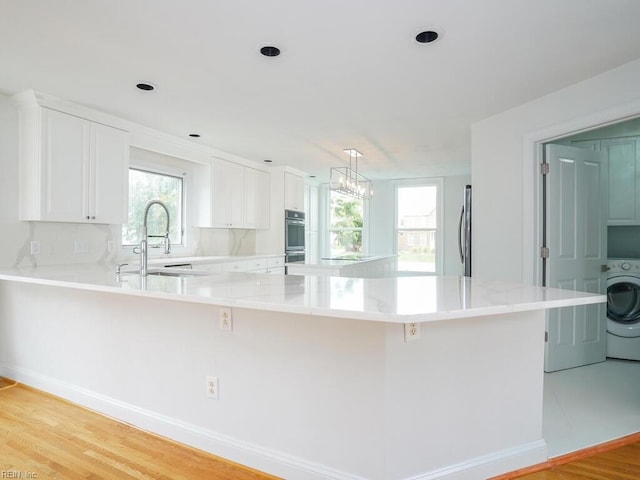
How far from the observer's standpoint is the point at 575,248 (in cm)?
330

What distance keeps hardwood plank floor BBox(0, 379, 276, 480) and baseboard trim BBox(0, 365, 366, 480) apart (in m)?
0.03

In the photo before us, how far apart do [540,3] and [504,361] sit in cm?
172

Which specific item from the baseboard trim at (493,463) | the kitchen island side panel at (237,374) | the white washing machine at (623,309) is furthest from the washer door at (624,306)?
the kitchen island side panel at (237,374)

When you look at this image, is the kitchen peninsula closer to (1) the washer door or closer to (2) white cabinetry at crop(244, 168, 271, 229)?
(1) the washer door

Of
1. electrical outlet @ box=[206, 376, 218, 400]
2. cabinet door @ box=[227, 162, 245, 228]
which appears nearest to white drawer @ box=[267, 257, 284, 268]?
cabinet door @ box=[227, 162, 245, 228]

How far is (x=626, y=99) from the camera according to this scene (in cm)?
242

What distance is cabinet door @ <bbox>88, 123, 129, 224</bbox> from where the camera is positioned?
3.27 meters

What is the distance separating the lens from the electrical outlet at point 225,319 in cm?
192

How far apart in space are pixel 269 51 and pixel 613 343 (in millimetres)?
3939

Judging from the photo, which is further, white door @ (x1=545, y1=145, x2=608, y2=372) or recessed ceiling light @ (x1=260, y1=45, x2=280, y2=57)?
white door @ (x1=545, y1=145, x2=608, y2=372)

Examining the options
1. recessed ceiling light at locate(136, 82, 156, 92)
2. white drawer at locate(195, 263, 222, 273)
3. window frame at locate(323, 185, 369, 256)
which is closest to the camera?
recessed ceiling light at locate(136, 82, 156, 92)

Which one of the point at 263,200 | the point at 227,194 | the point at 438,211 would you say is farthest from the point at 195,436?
the point at 438,211

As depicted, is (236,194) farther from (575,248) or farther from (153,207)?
(575,248)

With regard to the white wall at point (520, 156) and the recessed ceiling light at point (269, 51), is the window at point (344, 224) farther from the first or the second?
the recessed ceiling light at point (269, 51)
